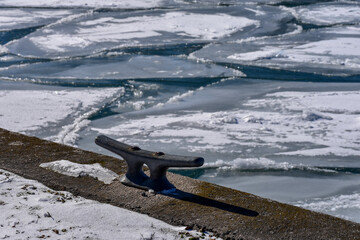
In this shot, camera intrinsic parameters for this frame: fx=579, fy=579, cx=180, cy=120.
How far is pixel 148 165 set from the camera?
2.61 meters

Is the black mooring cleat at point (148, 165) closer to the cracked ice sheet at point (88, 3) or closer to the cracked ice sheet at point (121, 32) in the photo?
the cracked ice sheet at point (121, 32)

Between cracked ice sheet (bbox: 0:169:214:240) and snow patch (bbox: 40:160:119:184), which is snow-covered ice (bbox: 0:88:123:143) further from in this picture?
cracked ice sheet (bbox: 0:169:214:240)

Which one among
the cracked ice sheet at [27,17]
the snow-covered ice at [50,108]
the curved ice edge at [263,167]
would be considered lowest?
the curved ice edge at [263,167]

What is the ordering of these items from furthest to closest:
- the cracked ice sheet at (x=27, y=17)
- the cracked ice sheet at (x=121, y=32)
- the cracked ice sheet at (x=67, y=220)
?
the cracked ice sheet at (x=27, y=17)
the cracked ice sheet at (x=121, y=32)
the cracked ice sheet at (x=67, y=220)

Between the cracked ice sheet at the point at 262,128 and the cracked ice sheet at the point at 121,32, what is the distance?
3466mm

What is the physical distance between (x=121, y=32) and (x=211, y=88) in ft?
11.9

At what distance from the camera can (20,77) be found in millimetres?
7371

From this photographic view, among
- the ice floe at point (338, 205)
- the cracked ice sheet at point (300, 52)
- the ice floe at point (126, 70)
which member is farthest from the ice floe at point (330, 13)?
the ice floe at point (338, 205)

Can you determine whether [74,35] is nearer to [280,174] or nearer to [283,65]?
[283,65]

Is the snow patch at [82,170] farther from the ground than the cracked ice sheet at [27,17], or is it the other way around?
the cracked ice sheet at [27,17]

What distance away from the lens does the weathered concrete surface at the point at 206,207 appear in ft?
7.34

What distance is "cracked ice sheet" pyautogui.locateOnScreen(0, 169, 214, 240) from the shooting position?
7.28 feet

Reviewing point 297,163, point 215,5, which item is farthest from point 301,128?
point 215,5

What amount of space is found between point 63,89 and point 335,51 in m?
4.06
